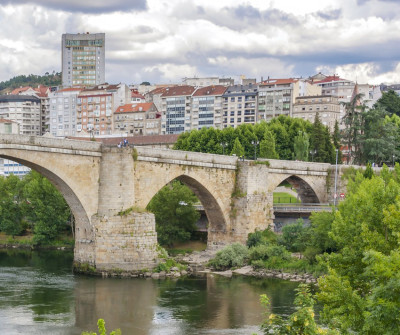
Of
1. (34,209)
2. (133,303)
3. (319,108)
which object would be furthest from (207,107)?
(133,303)

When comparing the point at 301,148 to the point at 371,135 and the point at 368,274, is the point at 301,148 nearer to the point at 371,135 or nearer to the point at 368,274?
the point at 371,135

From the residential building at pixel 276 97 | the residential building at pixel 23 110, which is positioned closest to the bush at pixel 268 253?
the residential building at pixel 276 97

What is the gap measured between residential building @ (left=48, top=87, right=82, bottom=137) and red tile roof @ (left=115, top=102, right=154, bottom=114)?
9075 millimetres

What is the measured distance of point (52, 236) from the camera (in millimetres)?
48188

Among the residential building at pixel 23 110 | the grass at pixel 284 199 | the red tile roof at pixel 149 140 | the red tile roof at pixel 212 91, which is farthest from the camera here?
the residential building at pixel 23 110

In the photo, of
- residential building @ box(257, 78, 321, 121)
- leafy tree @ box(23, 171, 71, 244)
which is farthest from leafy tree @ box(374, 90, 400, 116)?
leafy tree @ box(23, 171, 71, 244)

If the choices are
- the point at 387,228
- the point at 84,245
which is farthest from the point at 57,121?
the point at 387,228

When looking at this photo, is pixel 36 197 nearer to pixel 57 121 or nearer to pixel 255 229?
pixel 255 229

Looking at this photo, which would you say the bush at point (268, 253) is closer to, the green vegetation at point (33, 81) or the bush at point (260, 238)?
the bush at point (260, 238)

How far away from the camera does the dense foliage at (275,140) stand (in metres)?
62.0

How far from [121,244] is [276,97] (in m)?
58.6

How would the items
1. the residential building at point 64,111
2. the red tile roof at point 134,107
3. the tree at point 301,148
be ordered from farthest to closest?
the residential building at point 64,111, the red tile roof at point 134,107, the tree at point 301,148

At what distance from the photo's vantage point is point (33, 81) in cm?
16850

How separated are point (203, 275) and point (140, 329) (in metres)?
11.5
